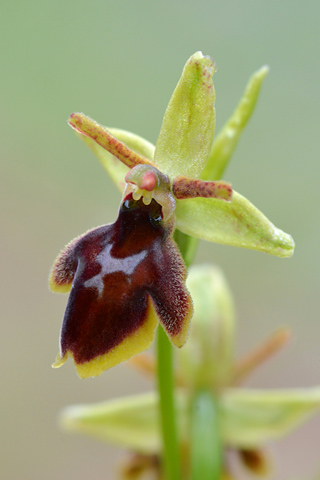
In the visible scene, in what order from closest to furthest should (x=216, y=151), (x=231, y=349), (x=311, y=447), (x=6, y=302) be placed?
(x=216, y=151)
(x=231, y=349)
(x=311, y=447)
(x=6, y=302)

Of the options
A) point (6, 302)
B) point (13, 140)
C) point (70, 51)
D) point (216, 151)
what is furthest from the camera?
point (70, 51)

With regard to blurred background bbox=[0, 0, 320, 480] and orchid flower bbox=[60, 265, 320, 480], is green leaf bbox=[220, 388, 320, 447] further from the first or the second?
blurred background bbox=[0, 0, 320, 480]

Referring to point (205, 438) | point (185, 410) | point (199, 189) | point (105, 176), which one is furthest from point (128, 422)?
point (105, 176)

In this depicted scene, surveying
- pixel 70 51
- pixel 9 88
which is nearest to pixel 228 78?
pixel 70 51

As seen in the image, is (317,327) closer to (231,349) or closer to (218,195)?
(231,349)

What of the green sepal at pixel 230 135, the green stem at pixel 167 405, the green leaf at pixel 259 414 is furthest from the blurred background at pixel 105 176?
the green sepal at pixel 230 135

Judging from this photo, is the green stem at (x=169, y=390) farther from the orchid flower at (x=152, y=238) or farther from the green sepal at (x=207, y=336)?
the green sepal at (x=207, y=336)
